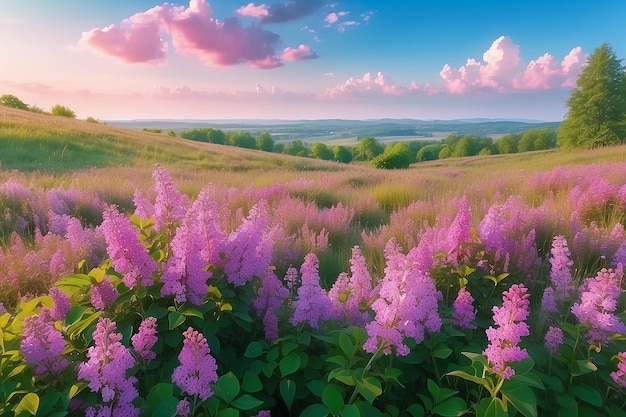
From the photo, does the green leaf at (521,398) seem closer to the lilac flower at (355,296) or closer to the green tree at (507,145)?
the lilac flower at (355,296)

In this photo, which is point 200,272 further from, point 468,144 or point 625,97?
point 468,144

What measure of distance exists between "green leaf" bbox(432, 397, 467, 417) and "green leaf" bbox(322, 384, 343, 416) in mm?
408

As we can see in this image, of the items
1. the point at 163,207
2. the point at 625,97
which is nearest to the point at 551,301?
the point at 163,207

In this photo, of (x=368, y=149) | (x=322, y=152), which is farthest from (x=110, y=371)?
(x=322, y=152)

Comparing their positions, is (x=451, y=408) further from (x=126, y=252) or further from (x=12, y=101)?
(x=12, y=101)

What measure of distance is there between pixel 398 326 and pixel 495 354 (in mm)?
373

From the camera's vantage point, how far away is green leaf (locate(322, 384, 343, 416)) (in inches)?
58.2

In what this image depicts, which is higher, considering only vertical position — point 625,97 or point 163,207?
point 625,97

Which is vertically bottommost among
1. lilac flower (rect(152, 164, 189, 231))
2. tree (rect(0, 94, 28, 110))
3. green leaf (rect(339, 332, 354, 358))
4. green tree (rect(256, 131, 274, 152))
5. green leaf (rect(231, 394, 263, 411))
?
green tree (rect(256, 131, 274, 152))

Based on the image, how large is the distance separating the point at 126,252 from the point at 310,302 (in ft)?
2.95

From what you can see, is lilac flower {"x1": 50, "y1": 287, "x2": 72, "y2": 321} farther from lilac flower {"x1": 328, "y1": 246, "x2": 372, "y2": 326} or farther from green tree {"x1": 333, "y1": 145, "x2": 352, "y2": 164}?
green tree {"x1": 333, "y1": 145, "x2": 352, "y2": 164}

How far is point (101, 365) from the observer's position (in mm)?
1454

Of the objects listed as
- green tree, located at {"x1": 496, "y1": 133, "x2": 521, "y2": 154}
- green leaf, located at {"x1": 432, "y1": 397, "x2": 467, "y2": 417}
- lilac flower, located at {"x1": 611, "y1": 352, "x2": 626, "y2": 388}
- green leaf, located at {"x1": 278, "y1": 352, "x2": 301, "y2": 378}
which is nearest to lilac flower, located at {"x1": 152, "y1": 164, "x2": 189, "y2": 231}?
green leaf, located at {"x1": 278, "y1": 352, "x2": 301, "y2": 378}

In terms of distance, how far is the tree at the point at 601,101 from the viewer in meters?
44.8
